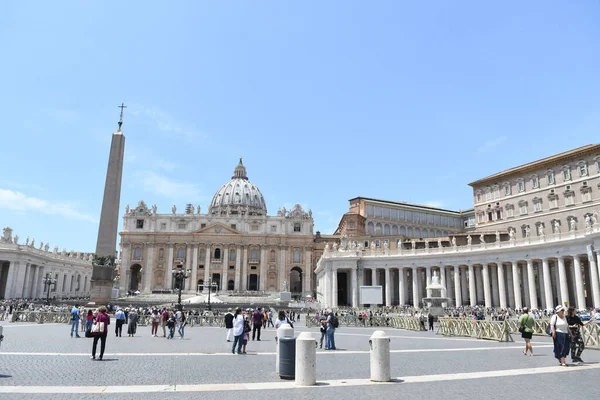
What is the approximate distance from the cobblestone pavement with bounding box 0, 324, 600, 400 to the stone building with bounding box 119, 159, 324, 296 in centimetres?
7846

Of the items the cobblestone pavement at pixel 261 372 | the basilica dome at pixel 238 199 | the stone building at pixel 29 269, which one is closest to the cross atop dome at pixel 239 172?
the basilica dome at pixel 238 199

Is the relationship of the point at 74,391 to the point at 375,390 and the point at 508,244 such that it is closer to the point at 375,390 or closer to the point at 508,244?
the point at 375,390

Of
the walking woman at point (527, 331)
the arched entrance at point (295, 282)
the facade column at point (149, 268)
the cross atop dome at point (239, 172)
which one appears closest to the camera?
the walking woman at point (527, 331)

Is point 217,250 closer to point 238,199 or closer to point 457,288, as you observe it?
point 238,199

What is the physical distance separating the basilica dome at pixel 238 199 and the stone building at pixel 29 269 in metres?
46.2

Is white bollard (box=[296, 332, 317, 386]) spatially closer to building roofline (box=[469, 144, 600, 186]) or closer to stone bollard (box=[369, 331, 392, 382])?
stone bollard (box=[369, 331, 392, 382])

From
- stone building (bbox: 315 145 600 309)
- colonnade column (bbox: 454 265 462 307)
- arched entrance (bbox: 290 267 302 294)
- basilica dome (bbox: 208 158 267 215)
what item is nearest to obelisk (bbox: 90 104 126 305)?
stone building (bbox: 315 145 600 309)

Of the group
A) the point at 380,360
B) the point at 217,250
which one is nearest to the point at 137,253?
the point at 217,250

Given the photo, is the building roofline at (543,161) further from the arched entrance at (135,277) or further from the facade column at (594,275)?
the arched entrance at (135,277)

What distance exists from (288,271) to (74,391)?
295ft

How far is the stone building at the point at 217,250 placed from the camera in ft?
306

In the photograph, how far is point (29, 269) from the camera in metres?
64.2

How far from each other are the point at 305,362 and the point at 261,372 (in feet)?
6.38

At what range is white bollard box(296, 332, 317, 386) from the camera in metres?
8.30
